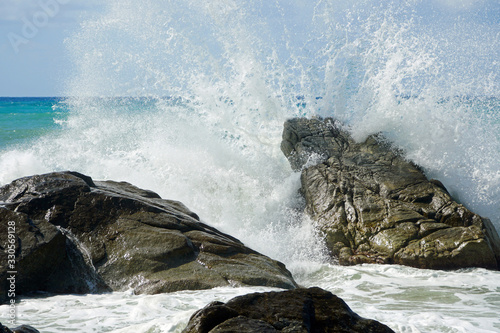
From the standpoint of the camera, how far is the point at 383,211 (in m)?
7.15

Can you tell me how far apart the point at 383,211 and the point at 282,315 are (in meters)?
4.78

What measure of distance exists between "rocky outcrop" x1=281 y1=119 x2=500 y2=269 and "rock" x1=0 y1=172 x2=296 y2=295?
179cm

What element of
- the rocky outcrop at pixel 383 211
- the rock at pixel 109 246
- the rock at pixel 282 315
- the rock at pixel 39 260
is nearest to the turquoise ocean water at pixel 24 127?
the rocky outcrop at pixel 383 211

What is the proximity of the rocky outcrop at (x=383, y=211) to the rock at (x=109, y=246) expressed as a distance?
179 centimetres

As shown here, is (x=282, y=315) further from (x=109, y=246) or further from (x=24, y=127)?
(x=24, y=127)

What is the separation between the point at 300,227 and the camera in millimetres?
7805

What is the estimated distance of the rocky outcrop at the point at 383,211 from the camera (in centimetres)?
637

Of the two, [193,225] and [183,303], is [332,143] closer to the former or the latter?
[193,225]

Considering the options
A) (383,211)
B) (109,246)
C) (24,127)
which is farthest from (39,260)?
(24,127)

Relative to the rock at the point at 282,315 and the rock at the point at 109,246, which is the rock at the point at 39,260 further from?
the rock at the point at 282,315

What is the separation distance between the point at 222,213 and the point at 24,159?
5.55 meters

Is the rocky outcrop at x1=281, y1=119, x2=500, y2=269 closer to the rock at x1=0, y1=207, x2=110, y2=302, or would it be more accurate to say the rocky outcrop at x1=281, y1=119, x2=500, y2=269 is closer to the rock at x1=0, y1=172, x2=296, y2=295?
the rock at x1=0, y1=172, x2=296, y2=295

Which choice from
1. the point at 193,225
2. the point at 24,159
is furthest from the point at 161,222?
the point at 24,159

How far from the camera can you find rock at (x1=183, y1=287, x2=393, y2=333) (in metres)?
2.61
